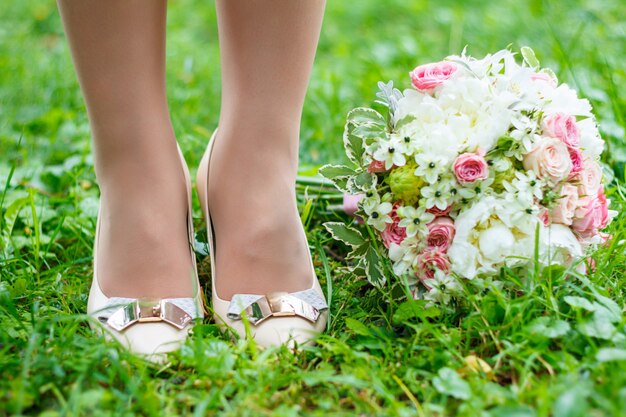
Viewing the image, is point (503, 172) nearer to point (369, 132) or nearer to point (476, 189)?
point (476, 189)

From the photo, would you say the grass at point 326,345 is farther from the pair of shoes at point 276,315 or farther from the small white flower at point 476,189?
the small white flower at point 476,189

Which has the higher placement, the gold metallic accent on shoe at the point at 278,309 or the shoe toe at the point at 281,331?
the gold metallic accent on shoe at the point at 278,309

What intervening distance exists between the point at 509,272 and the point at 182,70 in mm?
2001

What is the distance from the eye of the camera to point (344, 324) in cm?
128

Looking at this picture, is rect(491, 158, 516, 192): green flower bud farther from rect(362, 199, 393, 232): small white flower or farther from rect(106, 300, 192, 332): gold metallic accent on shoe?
rect(106, 300, 192, 332): gold metallic accent on shoe

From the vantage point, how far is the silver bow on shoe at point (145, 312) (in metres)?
1.19

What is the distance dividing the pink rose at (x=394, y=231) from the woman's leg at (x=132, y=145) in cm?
36

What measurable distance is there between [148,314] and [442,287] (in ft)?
1.59

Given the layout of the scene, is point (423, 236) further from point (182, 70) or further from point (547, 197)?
point (182, 70)

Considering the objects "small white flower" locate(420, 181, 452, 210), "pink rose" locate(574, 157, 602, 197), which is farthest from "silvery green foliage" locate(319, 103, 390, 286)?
"pink rose" locate(574, 157, 602, 197)

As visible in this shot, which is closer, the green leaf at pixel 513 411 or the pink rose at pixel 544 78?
the green leaf at pixel 513 411

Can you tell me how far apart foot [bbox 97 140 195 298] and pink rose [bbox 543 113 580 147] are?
2.19 feet

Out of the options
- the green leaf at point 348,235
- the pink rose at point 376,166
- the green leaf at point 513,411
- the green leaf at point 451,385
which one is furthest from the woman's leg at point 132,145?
the green leaf at point 513,411

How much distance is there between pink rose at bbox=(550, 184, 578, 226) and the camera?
118 centimetres
